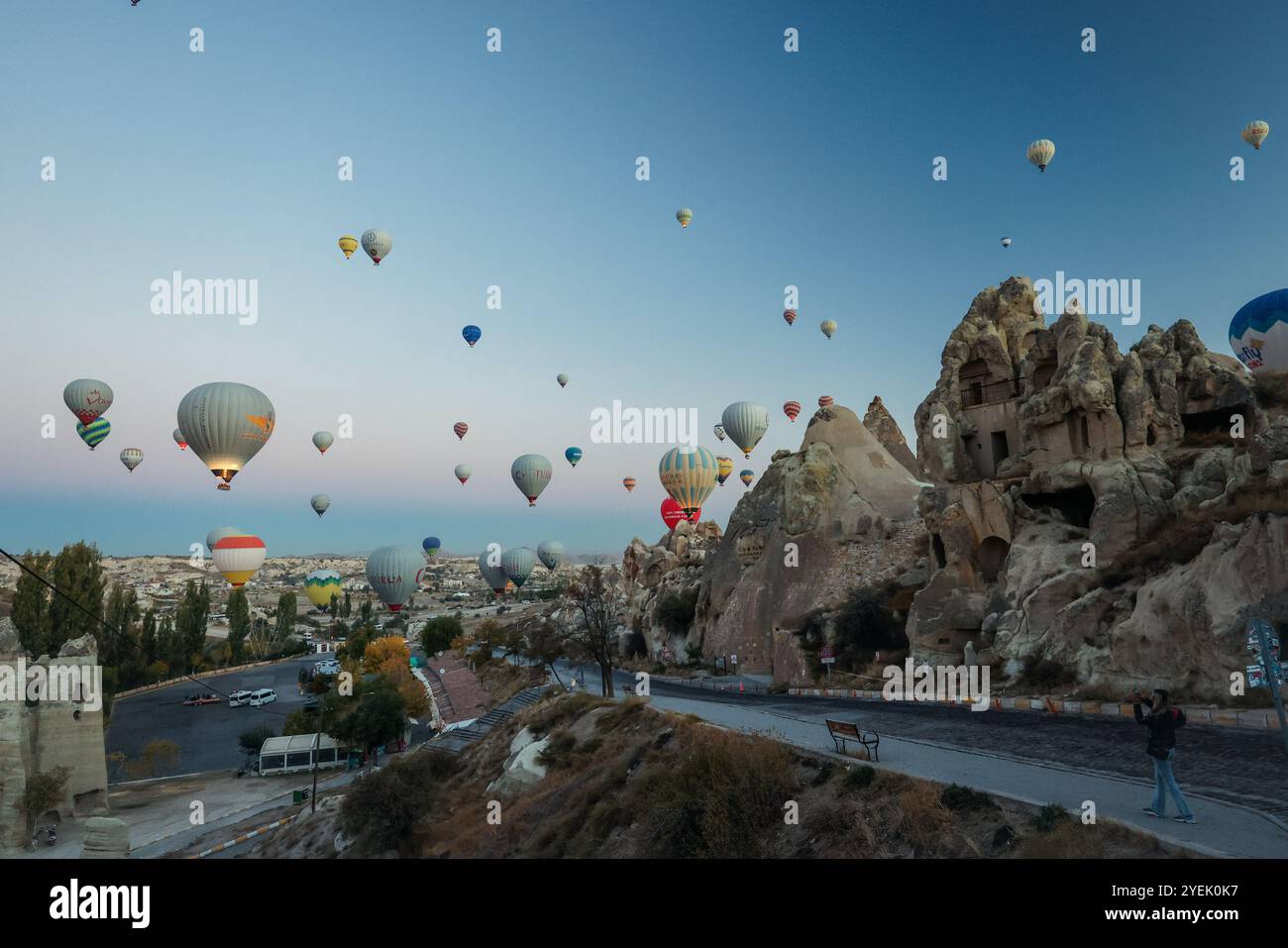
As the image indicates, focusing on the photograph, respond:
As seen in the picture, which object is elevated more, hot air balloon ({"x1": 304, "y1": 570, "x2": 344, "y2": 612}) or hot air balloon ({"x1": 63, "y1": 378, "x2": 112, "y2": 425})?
hot air balloon ({"x1": 63, "y1": 378, "x2": 112, "y2": 425})

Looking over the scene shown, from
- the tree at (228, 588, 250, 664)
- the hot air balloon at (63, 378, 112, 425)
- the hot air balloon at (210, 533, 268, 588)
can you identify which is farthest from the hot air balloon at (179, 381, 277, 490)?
the tree at (228, 588, 250, 664)

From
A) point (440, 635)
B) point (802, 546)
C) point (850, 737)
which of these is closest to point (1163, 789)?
point (850, 737)

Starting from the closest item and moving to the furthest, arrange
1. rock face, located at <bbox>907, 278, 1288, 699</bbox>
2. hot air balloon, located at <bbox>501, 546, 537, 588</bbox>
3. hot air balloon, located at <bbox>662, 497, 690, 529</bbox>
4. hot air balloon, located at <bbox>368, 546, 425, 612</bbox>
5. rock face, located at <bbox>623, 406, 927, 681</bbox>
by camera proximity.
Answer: rock face, located at <bbox>907, 278, 1288, 699</bbox> < rock face, located at <bbox>623, 406, 927, 681</bbox> < hot air balloon, located at <bbox>368, 546, 425, 612</bbox> < hot air balloon, located at <bbox>501, 546, 537, 588</bbox> < hot air balloon, located at <bbox>662, 497, 690, 529</bbox>

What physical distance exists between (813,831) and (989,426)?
2749cm

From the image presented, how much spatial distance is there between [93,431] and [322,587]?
22.7 m

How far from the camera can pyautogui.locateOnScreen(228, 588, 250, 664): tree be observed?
83.2 m

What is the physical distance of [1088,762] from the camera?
39.0 feet

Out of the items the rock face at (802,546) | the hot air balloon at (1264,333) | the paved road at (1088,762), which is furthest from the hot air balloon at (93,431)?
the hot air balloon at (1264,333)

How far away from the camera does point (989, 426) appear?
33938 mm

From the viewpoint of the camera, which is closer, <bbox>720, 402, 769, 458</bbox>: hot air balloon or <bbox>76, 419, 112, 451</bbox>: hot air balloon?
<bbox>76, 419, 112, 451</bbox>: hot air balloon

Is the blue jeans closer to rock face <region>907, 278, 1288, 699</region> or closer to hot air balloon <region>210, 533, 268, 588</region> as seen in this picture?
rock face <region>907, 278, 1288, 699</region>

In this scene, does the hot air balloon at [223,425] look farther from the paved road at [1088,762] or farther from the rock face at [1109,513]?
the rock face at [1109,513]

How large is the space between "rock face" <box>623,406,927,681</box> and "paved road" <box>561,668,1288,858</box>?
1553 cm
